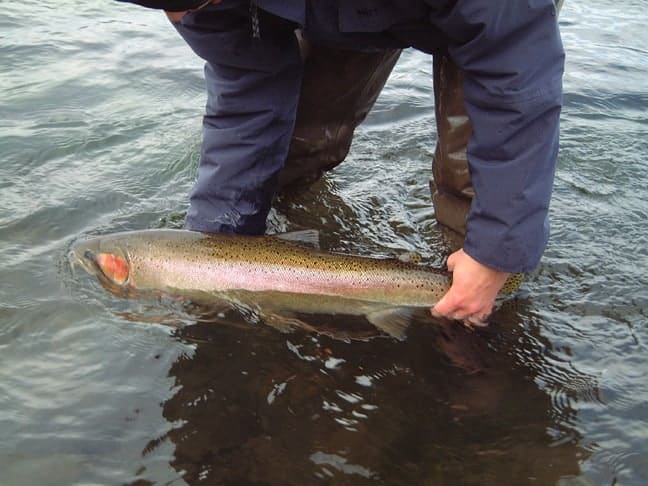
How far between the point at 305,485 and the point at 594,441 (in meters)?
1.15

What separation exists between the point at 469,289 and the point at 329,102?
1650mm

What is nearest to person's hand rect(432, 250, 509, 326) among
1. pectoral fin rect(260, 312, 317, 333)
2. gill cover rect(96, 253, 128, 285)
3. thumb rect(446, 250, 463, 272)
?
thumb rect(446, 250, 463, 272)

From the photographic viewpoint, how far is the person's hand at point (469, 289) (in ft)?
8.86

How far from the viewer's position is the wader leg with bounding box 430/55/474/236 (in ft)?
10.9

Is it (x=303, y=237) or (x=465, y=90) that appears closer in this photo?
(x=465, y=90)

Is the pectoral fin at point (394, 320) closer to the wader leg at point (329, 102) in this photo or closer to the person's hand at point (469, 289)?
the person's hand at point (469, 289)

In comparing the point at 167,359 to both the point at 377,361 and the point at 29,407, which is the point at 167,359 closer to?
the point at 29,407

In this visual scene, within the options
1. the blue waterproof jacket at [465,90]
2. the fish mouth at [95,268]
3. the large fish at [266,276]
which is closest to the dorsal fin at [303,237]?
the large fish at [266,276]

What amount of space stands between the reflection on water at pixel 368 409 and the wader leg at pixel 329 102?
140 centimetres

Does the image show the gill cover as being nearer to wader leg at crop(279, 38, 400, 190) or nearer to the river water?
the river water

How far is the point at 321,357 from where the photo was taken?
3.03 m

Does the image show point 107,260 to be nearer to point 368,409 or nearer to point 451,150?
point 368,409

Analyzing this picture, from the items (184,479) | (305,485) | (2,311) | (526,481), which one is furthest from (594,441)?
(2,311)

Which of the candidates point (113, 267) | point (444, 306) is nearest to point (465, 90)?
point (444, 306)
